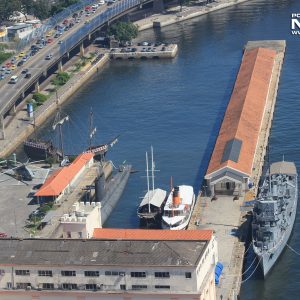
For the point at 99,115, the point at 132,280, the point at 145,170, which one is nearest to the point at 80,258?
the point at 132,280

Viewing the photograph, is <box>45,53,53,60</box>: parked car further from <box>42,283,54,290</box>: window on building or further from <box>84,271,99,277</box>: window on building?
<box>84,271,99,277</box>: window on building

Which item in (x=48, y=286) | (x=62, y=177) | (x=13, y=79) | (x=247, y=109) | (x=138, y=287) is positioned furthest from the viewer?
(x=13, y=79)

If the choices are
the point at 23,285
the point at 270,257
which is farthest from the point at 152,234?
the point at 23,285

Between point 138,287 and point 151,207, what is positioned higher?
point 138,287

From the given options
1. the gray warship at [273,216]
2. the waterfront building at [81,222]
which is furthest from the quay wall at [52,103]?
the gray warship at [273,216]

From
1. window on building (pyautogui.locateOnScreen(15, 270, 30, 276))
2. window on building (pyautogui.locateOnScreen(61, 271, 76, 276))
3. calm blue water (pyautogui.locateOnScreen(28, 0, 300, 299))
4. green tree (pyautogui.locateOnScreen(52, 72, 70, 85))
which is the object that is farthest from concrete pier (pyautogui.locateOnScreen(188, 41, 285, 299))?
green tree (pyautogui.locateOnScreen(52, 72, 70, 85))

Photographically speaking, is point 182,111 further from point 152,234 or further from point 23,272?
point 23,272

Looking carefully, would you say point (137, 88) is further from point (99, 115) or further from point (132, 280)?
point (132, 280)
